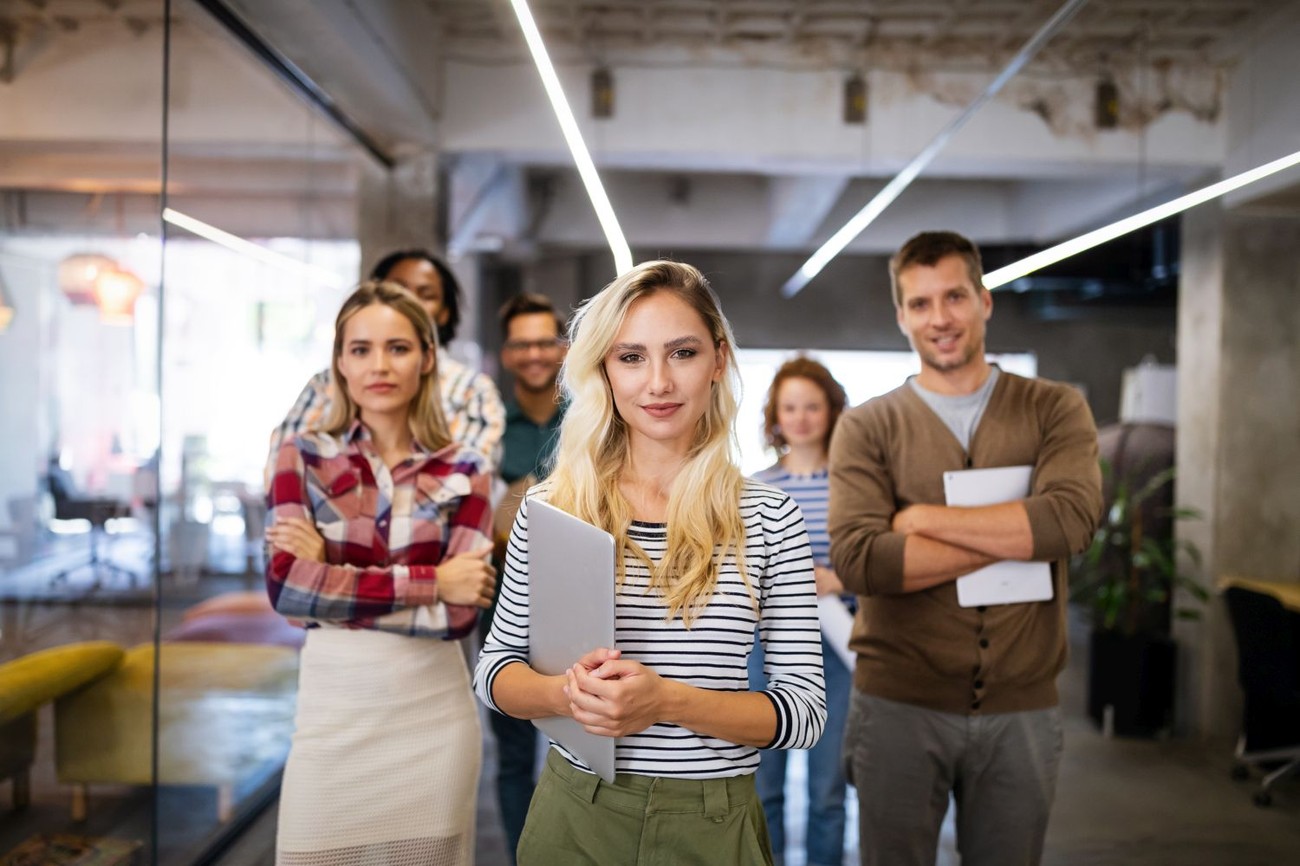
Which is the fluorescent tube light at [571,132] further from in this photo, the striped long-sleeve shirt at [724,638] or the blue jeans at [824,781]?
the blue jeans at [824,781]

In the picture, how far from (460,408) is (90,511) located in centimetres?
100

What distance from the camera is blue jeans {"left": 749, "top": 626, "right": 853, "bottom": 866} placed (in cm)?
298

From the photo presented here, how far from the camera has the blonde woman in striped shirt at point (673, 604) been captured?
4.50ft

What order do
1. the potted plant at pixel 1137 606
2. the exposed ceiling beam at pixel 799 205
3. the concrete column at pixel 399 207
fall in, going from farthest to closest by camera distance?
1. the exposed ceiling beam at pixel 799 205
2. the concrete column at pixel 399 207
3. the potted plant at pixel 1137 606

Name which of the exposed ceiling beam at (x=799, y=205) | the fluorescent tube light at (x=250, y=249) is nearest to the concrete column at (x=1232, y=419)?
the exposed ceiling beam at (x=799, y=205)

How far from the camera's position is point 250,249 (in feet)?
11.7

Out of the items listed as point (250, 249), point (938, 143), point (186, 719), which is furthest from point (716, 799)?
point (938, 143)

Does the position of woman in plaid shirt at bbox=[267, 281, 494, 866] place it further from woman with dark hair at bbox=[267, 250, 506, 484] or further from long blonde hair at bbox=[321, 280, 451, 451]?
woman with dark hair at bbox=[267, 250, 506, 484]

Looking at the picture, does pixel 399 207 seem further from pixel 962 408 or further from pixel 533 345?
pixel 962 408

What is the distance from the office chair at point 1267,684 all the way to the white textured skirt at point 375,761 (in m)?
3.23

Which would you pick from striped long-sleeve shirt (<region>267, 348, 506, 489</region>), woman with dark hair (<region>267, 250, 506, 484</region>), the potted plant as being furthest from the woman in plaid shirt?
the potted plant

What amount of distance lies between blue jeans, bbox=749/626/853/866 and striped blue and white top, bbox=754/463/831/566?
294mm

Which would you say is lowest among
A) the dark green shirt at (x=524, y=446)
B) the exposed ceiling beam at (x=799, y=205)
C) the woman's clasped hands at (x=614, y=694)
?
the woman's clasped hands at (x=614, y=694)

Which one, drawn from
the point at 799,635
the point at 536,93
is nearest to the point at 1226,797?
the point at 799,635
